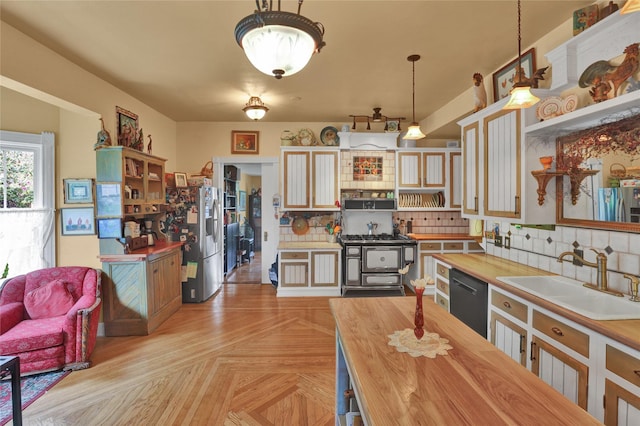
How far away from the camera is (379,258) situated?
4.72 meters

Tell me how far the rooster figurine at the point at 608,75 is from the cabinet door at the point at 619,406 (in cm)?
162

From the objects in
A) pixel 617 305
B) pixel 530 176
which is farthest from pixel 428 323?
pixel 530 176

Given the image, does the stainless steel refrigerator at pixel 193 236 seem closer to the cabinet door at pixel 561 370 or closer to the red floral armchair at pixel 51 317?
the red floral armchair at pixel 51 317

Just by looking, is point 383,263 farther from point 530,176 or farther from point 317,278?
point 530,176

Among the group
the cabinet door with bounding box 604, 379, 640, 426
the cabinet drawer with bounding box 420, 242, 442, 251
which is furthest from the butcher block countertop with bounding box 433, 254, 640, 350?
the cabinet drawer with bounding box 420, 242, 442, 251

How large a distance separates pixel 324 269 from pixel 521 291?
3063 mm

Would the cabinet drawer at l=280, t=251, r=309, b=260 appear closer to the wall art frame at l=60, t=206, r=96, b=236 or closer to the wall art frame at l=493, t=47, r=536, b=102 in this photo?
the wall art frame at l=60, t=206, r=96, b=236

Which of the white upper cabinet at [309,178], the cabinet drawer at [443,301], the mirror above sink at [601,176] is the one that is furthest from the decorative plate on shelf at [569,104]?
the white upper cabinet at [309,178]

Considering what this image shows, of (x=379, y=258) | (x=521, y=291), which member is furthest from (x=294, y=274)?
(x=521, y=291)

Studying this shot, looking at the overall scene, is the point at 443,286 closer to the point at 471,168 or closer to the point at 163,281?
the point at 471,168

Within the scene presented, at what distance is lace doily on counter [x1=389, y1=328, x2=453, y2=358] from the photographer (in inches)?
50.3

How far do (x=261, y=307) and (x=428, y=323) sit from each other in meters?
3.14

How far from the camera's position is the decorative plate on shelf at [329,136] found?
17.1 ft

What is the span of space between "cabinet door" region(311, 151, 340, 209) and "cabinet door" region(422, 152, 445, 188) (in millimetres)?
1450
